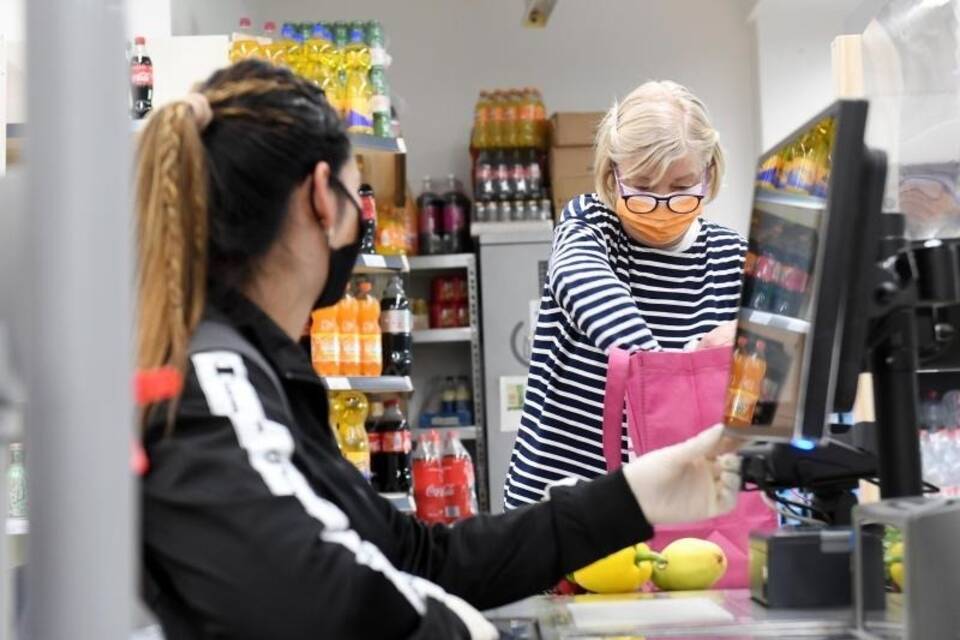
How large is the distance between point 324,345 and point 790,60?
4195mm

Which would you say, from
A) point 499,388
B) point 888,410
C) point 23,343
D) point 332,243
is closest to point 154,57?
point 499,388

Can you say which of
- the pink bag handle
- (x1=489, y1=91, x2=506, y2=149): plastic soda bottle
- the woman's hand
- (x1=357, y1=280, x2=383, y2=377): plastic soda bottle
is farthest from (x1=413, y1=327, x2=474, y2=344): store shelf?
the woman's hand

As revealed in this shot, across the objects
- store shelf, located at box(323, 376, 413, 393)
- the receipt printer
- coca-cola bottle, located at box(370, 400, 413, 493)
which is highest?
store shelf, located at box(323, 376, 413, 393)

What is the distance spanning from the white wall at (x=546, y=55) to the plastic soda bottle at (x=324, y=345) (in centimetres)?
330

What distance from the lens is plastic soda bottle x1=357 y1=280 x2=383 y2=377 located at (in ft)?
16.8

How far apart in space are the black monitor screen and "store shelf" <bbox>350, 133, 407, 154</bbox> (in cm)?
337

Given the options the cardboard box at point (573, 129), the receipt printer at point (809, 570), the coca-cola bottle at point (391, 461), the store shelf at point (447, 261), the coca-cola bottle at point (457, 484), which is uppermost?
the cardboard box at point (573, 129)

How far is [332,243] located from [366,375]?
3598 mm

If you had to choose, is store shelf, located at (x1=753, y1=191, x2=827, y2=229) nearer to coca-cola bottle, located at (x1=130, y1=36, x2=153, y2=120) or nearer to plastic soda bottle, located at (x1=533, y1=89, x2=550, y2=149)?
coca-cola bottle, located at (x1=130, y1=36, x2=153, y2=120)

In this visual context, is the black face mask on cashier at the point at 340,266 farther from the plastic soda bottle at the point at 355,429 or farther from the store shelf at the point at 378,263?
the plastic soda bottle at the point at 355,429

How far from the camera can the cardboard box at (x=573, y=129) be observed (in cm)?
736

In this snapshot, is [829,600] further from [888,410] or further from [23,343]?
[23,343]

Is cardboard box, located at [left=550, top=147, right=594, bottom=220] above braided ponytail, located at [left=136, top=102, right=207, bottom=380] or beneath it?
above

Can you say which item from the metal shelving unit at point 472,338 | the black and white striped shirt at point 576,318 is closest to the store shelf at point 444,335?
the metal shelving unit at point 472,338
